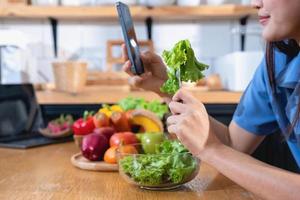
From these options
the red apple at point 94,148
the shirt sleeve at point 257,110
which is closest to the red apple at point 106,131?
the red apple at point 94,148

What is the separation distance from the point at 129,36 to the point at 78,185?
0.38 meters

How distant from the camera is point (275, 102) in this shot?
1149mm

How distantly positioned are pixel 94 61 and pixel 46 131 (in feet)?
4.17

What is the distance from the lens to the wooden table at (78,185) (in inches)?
35.2

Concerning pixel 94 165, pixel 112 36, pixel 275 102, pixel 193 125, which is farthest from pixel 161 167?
pixel 112 36

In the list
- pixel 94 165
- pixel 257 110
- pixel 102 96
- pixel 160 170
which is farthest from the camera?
pixel 102 96

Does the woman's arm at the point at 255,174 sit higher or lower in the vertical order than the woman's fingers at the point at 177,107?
lower

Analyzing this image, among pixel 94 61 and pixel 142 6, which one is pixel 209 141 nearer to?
pixel 142 6

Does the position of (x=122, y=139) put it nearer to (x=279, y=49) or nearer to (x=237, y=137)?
(x=237, y=137)

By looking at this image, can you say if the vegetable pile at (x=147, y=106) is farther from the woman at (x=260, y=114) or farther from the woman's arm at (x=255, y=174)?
the woman's arm at (x=255, y=174)

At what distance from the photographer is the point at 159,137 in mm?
1118

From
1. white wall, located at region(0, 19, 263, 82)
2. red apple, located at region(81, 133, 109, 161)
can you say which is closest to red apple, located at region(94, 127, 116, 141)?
red apple, located at region(81, 133, 109, 161)

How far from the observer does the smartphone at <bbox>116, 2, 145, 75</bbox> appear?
0.99 metres

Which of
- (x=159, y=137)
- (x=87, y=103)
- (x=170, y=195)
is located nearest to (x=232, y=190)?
(x=170, y=195)
